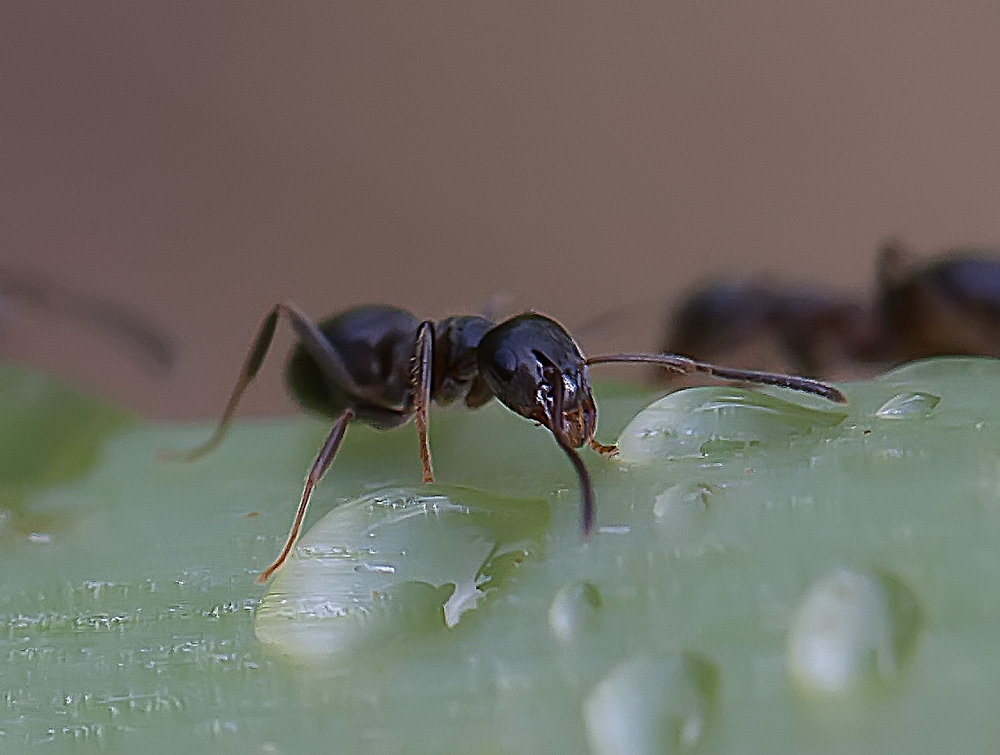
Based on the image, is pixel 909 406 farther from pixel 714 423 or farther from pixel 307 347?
pixel 307 347

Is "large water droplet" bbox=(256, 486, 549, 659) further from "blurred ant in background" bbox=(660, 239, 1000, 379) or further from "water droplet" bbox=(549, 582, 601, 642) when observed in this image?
"blurred ant in background" bbox=(660, 239, 1000, 379)

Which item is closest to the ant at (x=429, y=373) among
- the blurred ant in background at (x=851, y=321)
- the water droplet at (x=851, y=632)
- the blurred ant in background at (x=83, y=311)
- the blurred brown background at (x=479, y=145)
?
the water droplet at (x=851, y=632)

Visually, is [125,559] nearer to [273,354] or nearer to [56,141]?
[273,354]

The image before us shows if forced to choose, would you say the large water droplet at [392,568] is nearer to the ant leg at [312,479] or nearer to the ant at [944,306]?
the ant leg at [312,479]

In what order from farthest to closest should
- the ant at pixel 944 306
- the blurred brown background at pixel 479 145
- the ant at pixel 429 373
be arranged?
the blurred brown background at pixel 479 145, the ant at pixel 944 306, the ant at pixel 429 373

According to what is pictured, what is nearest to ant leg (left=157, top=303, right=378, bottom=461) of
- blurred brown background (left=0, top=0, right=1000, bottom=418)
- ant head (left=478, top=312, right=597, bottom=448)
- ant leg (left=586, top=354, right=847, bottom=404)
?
ant head (left=478, top=312, right=597, bottom=448)
